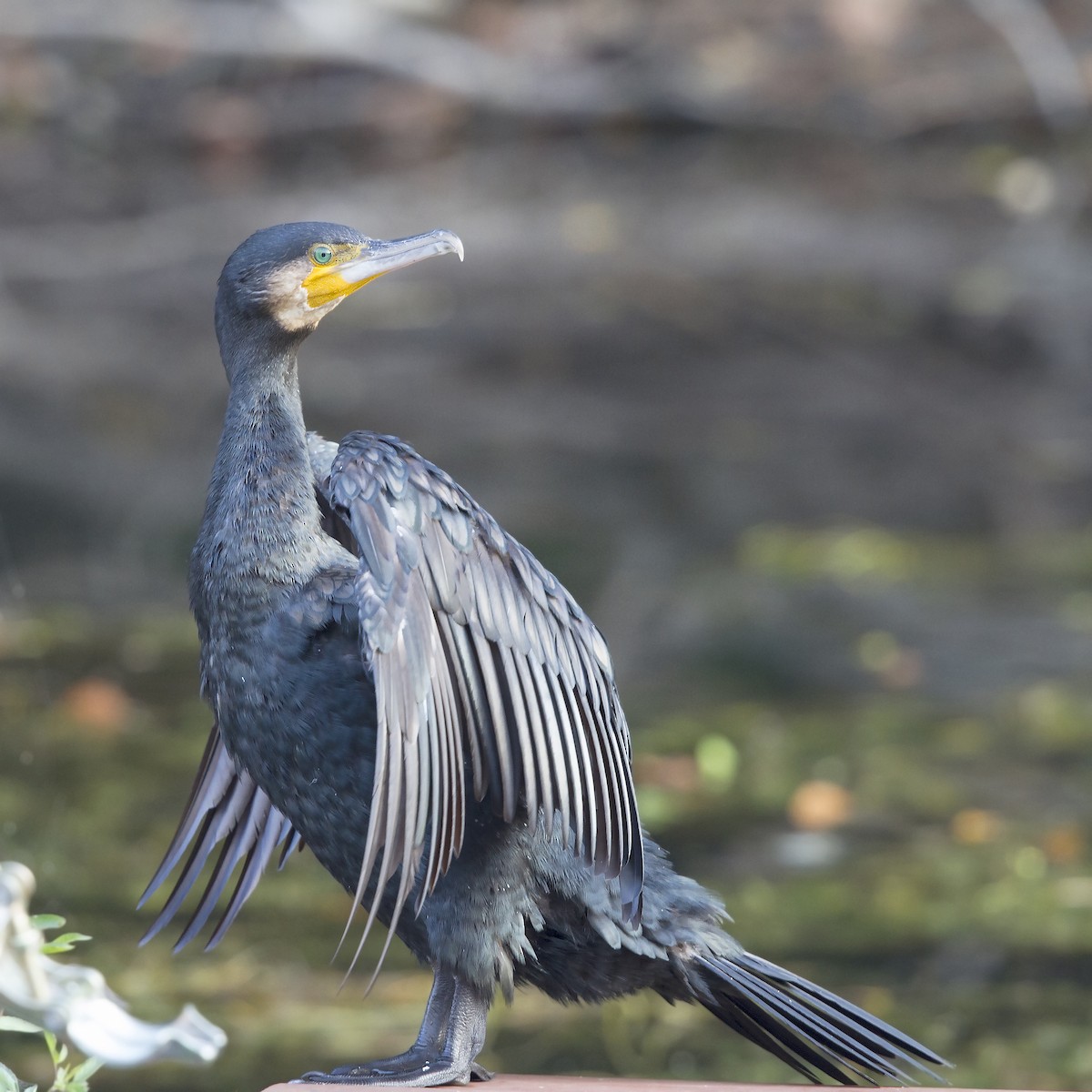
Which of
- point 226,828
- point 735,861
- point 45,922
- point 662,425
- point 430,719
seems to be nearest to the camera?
point 45,922

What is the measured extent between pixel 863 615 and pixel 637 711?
3.40ft

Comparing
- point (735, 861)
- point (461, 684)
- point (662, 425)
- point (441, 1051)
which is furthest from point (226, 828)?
point (662, 425)

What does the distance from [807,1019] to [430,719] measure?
65cm

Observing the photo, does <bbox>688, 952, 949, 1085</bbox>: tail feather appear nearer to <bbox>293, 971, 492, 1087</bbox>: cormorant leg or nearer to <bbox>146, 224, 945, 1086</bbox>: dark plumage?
<bbox>146, 224, 945, 1086</bbox>: dark plumage

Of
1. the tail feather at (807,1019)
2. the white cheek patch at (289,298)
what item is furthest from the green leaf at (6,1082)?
the white cheek patch at (289,298)

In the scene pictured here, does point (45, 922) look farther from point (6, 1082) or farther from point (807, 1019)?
point (807, 1019)

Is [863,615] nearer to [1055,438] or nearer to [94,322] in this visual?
[1055,438]

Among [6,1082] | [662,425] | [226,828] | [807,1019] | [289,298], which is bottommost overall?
[6,1082]

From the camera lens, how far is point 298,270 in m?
→ 2.04

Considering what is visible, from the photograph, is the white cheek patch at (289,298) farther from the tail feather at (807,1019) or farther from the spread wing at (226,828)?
the tail feather at (807,1019)

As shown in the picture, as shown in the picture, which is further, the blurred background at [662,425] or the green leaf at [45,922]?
the blurred background at [662,425]

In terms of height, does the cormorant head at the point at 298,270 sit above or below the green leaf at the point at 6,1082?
above

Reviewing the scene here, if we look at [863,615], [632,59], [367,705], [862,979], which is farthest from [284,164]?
[367,705]

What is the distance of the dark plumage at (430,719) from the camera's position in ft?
Result: 5.86
